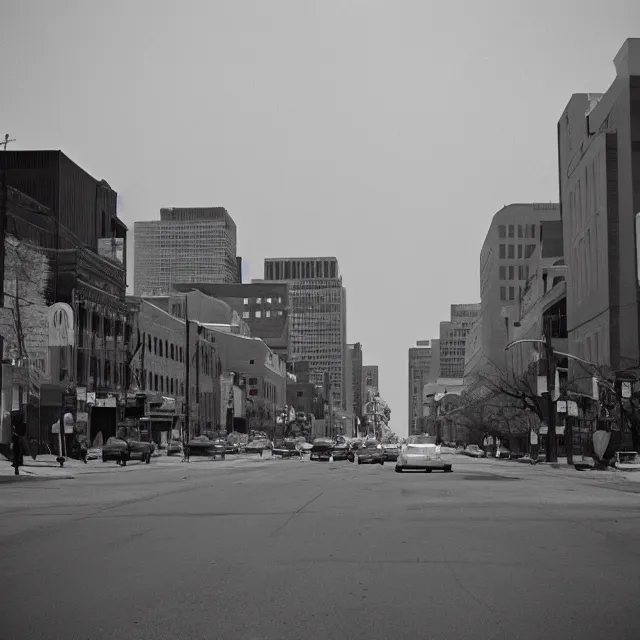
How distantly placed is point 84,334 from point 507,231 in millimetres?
130841

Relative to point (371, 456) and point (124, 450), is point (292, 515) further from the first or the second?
point (371, 456)

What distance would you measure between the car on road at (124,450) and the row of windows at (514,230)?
134085mm

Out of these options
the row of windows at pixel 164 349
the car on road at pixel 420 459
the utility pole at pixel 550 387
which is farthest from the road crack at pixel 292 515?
the row of windows at pixel 164 349

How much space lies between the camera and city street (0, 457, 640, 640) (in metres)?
9.00

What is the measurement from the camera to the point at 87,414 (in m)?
70.9

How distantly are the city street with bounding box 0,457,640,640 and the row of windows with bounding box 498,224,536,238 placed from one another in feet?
556

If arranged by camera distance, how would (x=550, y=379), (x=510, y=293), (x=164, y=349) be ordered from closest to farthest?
(x=550, y=379) → (x=164, y=349) → (x=510, y=293)

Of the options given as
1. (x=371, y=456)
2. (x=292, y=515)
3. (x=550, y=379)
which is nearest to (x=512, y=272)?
(x=371, y=456)

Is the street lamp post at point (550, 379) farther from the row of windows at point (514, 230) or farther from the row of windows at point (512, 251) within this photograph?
the row of windows at point (514, 230)

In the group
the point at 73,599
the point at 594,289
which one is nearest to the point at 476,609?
the point at 73,599

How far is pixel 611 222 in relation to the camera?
88.4 metres

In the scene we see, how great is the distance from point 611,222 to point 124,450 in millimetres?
50472

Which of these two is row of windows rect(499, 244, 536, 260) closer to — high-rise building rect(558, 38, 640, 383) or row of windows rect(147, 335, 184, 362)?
high-rise building rect(558, 38, 640, 383)

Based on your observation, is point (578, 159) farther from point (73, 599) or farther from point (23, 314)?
point (73, 599)
